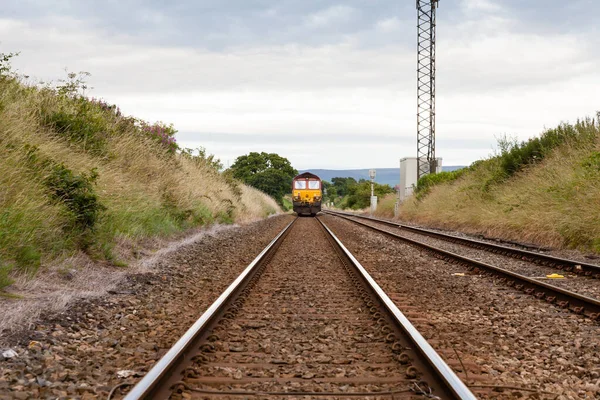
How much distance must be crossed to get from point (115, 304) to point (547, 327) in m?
4.42

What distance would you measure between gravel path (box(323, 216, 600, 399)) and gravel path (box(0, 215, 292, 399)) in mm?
2282

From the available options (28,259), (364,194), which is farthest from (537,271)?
(364,194)

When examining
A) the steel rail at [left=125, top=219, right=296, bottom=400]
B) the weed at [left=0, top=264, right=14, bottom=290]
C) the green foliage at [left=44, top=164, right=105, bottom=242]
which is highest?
the green foliage at [left=44, top=164, right=105, bottom=242]

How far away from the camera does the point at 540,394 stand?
10.7 ft

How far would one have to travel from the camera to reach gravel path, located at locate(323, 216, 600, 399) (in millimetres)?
3561

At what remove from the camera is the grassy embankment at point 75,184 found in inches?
254

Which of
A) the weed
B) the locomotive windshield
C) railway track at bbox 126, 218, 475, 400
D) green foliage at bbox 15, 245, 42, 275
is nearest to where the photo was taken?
railway track at bbox 126, 218, 475, 400

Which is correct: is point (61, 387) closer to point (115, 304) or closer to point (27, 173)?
point (115, 304)

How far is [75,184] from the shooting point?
25.8 feet

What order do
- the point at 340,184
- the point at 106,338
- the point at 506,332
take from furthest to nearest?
the point at 340,184, the point at 506,332, the point at 106,338

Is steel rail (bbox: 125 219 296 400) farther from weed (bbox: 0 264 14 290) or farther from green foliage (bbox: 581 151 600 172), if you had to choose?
green foliage (bbox: 581 151 600 172)

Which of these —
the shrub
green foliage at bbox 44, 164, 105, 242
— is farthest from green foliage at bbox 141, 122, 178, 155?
green foliage at bbox 44, 164, 105, 242

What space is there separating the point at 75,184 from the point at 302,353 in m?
5.24

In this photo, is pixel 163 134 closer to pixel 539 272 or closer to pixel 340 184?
pixel 539 272
